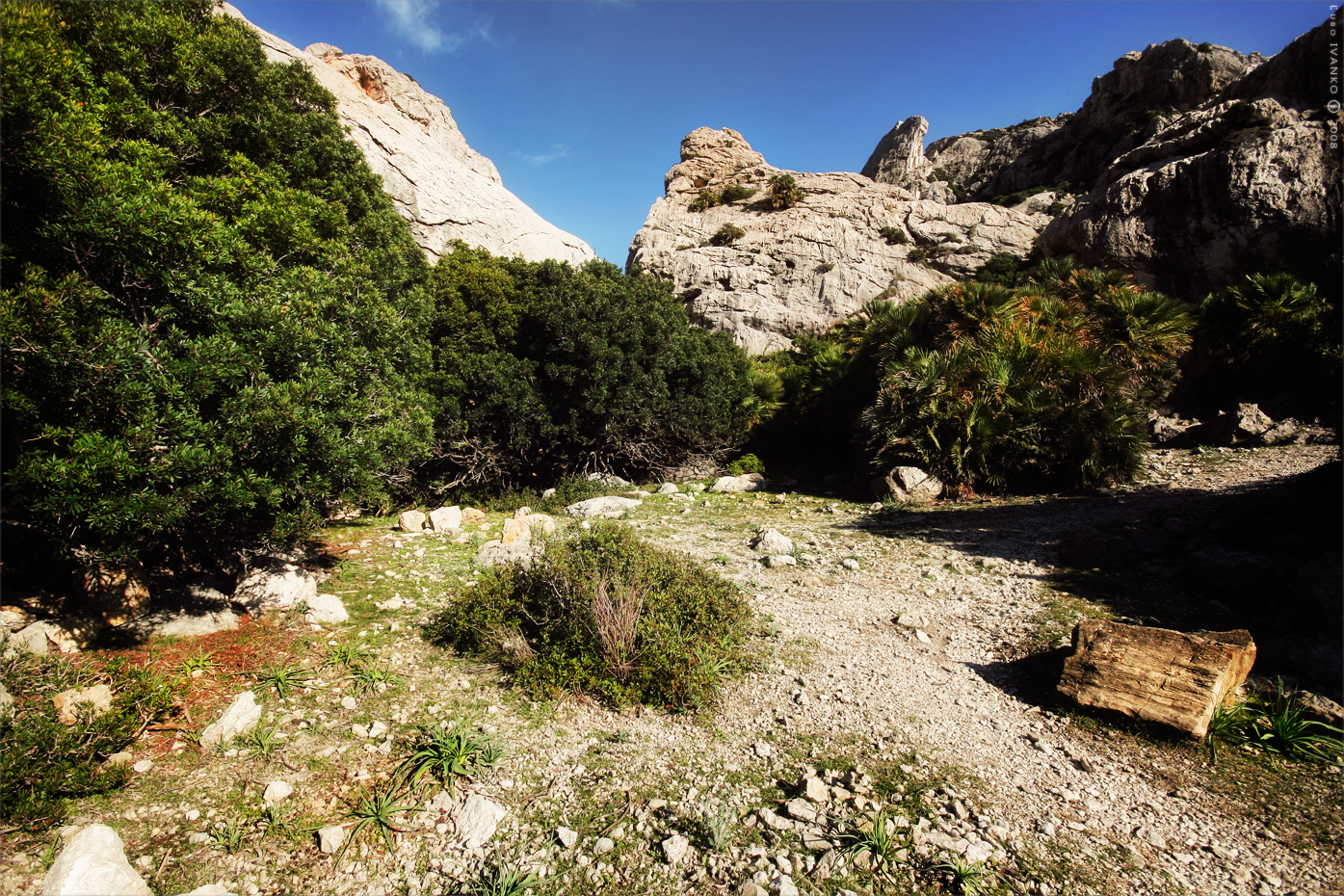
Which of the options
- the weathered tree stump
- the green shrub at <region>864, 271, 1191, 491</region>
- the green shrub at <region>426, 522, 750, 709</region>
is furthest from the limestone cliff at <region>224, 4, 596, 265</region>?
the weathered tree stump

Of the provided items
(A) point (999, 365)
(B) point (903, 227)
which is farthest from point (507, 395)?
(B) point (903, 227)

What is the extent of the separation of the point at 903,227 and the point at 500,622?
30.4m

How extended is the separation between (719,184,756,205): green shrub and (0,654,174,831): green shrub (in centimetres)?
3191

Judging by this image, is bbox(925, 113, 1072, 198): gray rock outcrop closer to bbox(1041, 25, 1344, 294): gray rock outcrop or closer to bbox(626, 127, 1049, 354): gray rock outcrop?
bbox(626, 127, 1049, 354): gray rock outcrop

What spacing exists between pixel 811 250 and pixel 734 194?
22.0ft

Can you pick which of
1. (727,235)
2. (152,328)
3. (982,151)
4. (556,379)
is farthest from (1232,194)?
(982,151)

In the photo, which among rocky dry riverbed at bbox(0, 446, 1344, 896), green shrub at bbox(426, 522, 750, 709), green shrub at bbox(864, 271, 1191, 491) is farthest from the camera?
green shrub at bbox(864, 271, 1191, 491)

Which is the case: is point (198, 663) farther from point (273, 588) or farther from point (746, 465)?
point (746, 465)

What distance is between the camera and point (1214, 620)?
4.96m

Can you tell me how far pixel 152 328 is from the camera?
4090 millimetres

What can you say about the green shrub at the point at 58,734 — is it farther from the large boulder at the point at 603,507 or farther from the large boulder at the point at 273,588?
the large boulder at the point at 603,507

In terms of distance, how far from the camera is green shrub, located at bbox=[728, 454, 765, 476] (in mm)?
14492

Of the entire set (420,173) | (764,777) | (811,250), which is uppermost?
(420,173)

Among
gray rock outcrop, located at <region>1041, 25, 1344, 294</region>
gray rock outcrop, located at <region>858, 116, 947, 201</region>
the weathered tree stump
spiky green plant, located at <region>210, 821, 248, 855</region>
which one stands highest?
gray rock outcrop, located at <region>858, 116, 947, 201</region>
